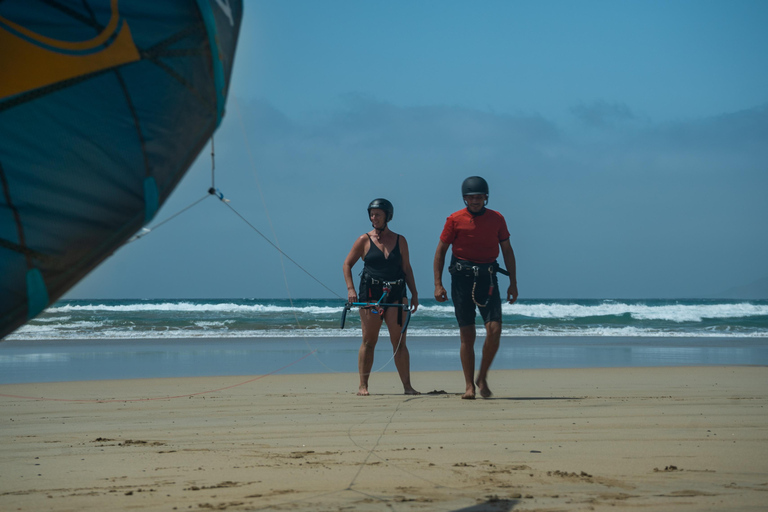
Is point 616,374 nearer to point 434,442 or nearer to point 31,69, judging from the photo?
point 434,442

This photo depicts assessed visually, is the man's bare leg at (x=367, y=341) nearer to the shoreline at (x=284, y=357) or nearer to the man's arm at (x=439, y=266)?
the man's arm at (x=439, y=266)

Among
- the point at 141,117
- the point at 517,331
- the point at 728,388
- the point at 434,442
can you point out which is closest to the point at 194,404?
the point at 434,442

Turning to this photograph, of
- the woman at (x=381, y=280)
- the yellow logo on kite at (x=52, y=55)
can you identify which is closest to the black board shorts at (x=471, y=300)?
the woman at (x=381, y=280)

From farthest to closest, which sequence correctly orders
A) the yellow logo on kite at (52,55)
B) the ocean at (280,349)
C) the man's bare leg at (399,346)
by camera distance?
the ocean at (280,349) → the man's bare leg at (399,346) → the yellow logo on kite at (52,55)

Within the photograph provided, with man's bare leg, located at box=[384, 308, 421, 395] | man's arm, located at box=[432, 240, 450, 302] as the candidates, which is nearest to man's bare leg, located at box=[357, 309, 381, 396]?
man's bare leg, located at box=[384, 308, 421, 395]

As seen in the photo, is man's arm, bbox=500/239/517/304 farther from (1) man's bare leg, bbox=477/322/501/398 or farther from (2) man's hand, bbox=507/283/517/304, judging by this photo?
(1) man's bare leg, bbox=477/322/501/398

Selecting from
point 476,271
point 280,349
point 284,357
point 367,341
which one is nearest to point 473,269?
point 476,271

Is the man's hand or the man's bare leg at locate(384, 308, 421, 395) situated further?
the man's bare leg at locate(384, 308, 421, 395)

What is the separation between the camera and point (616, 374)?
8312mm

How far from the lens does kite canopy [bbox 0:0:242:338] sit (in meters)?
1.71

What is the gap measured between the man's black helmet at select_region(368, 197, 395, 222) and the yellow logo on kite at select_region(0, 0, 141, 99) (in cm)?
428

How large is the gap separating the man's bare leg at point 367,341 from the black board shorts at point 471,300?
A: 839 mm

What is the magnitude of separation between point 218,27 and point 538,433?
10.5 ft

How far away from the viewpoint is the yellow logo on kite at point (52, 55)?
Answer: 167 cm
